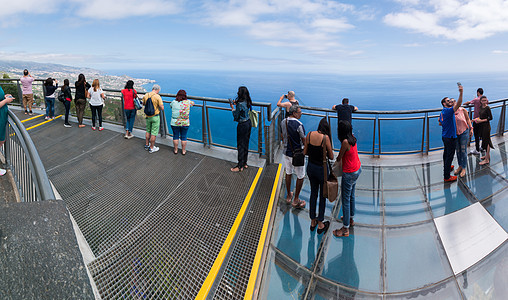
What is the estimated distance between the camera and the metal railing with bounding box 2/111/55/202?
96.3 inches

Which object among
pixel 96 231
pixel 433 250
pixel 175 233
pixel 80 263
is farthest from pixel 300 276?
pixel 96 231

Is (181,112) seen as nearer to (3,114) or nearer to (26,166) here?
(3,114)

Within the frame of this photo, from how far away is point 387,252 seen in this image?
421 centimetres

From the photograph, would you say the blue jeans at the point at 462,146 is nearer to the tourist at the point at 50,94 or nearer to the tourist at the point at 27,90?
the tourist at the point at 50,94

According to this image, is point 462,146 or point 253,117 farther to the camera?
point 462,146

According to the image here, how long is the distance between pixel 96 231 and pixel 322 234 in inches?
151

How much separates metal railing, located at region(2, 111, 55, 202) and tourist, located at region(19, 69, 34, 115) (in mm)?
9376

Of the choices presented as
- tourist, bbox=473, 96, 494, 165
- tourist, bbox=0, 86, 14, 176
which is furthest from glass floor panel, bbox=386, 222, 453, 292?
tourist, bbox=0, 86, 14, 176

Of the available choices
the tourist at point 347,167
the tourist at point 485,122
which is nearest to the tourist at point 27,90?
the tourist at point 347,167

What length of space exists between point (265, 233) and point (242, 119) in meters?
2.84

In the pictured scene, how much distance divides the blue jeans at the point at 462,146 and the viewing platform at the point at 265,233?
1.59ft

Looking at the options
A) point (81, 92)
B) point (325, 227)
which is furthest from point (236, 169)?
point (81, 92)

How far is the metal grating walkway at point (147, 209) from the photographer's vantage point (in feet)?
10.6

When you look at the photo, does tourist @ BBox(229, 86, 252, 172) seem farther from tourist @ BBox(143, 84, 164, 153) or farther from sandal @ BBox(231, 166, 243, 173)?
tourist @ BBox(143, 84, 164, 153)
